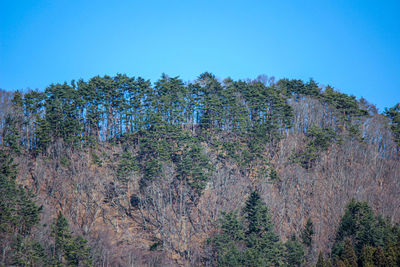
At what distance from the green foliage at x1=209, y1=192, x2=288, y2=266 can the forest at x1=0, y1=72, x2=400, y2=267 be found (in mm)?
147

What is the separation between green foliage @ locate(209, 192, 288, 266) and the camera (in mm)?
42938

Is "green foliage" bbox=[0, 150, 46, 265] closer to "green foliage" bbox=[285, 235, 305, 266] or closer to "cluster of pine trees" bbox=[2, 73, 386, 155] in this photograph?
"cluster of pine trees" bbox=[2, 73, 386, 155]

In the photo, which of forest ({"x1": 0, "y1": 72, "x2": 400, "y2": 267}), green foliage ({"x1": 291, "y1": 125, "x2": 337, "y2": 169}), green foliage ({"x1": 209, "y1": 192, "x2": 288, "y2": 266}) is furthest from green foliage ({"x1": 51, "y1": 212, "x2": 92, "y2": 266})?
green foliage ({"x1": 291, "y1": 125, "x2": 337, "y2": 169})

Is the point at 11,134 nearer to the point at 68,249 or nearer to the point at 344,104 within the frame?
the point at 68,249

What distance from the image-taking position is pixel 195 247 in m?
49.4

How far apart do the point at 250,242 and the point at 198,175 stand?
38.8 ft

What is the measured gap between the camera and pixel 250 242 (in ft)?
149

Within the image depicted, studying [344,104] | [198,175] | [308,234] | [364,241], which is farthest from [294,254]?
[344,104]

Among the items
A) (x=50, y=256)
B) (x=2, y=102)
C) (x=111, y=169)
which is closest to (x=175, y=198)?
(x=111, y=169)

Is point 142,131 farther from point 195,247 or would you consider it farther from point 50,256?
point 50,256

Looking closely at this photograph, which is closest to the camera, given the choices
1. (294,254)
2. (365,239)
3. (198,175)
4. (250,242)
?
(250,242)

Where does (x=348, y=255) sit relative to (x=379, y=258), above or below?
above

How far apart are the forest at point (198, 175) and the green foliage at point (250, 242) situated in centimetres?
15

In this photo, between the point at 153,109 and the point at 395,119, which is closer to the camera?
the point at 153,109
